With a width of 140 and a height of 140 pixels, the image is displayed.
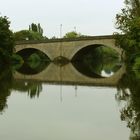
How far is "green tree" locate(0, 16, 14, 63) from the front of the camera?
53000mm

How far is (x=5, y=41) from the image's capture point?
175 ft

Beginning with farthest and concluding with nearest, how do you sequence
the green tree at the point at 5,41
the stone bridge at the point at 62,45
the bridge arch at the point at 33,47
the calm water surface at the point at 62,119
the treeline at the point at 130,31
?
the bridge arch at the point at 33,47
the stone bridge at the point at 62,45
the green tree at the point at 5,41
the treeline at the point at 130,31
the calm water surface at the point at 62,119

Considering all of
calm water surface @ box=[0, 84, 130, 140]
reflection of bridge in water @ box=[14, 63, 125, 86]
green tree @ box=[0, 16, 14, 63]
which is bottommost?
calm water surface @ box=[0, 84, 130, 140]

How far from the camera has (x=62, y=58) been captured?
72750 millimetres

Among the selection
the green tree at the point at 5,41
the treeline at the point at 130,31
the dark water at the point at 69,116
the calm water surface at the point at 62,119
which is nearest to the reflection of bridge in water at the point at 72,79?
the treeline at the point at 130,31

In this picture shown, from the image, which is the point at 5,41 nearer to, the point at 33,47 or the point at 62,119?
the point at 33,47

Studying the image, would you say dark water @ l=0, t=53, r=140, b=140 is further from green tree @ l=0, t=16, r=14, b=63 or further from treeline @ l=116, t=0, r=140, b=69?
green tree @ l=0, t=16, r=14, b=63

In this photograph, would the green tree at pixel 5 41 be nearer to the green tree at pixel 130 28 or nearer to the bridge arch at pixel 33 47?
the green tree at pixel 130 28

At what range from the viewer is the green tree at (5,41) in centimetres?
5300

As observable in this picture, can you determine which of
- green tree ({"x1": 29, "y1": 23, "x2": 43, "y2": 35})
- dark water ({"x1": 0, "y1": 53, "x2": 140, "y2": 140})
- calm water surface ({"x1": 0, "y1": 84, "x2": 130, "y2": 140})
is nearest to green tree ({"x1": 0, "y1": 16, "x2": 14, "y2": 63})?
dark water ({"x1": 0, "y1": 53, "x2": 140, "y2": 140})

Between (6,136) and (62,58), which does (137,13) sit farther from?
(6,136)

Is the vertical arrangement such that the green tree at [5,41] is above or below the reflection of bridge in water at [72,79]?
above

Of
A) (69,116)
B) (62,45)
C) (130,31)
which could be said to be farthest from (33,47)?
(69,116)

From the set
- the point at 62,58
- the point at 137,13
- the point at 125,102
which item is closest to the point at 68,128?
the point at 125,102
